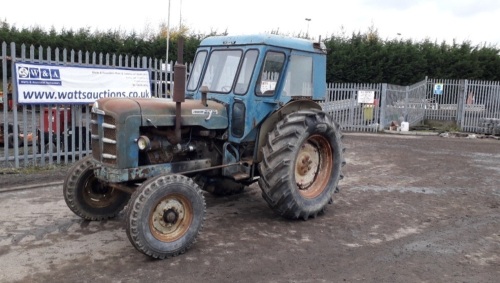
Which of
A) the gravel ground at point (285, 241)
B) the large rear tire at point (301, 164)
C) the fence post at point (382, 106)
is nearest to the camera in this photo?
the gravel ground at point (285, 241)

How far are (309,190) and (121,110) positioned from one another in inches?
116

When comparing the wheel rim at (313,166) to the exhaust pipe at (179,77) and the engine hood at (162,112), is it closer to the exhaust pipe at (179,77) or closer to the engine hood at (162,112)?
the engine hood at (162,112)

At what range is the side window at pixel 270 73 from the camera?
5.85 meters

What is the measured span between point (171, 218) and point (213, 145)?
141 cm

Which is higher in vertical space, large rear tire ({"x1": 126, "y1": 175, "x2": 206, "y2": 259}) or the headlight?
the headlight

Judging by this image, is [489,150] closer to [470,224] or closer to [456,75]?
[470,224]

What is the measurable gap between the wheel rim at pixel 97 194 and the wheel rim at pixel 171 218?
1.45 meters

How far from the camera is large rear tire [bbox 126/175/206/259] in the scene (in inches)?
175

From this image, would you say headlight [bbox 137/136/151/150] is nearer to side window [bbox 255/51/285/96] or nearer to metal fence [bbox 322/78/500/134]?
side window [bbox 255/51/285/96]

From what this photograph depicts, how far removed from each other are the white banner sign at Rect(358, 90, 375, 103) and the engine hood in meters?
12.9

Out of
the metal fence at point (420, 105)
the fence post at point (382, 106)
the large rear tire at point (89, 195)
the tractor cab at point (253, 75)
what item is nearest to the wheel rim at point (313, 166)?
the tractor cab at point (253, 75)

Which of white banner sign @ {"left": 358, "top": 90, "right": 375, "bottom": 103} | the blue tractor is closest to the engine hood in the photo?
the blue tractor

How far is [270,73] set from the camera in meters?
5.96

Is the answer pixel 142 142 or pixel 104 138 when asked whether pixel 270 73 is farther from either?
pixel 104 138
